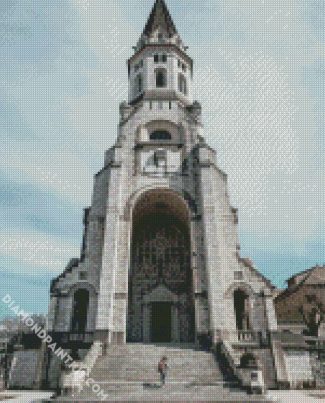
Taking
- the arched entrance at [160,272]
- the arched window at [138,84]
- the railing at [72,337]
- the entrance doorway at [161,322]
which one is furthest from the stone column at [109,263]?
the arched window at [138,84]

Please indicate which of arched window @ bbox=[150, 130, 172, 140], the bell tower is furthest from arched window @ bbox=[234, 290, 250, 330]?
the bell tower

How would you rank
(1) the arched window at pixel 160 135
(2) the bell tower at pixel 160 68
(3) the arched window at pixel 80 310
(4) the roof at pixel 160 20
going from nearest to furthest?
1. (3) the arched window at pixel 80 310
2. (1) the arched window at pixel 160 135
3. (2) the bell tower at pixel 160 68
4. (4) the roof at pixel 160 20

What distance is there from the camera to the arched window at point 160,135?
1056 inches

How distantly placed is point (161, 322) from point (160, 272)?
3.26m

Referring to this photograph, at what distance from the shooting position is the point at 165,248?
78.3 ft

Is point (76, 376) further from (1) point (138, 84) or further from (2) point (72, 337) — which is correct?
(1) point (138, 84)

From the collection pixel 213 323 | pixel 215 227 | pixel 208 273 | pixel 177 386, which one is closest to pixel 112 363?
pixel 177 386

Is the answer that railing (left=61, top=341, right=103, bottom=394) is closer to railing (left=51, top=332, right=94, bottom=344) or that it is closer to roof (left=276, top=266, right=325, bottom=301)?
railing (left=51, top=332, right=94, bottom=344)

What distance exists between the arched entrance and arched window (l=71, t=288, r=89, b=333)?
3.10 m

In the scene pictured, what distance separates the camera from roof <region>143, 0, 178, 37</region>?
35.4m

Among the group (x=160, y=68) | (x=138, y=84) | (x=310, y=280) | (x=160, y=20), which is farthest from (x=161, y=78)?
(x=310, y=280)

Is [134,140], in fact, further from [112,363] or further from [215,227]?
[112,363]

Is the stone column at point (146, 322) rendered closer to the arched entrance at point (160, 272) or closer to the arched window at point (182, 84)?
the arched entrance at point (160, 272)

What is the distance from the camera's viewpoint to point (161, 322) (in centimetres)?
2183
